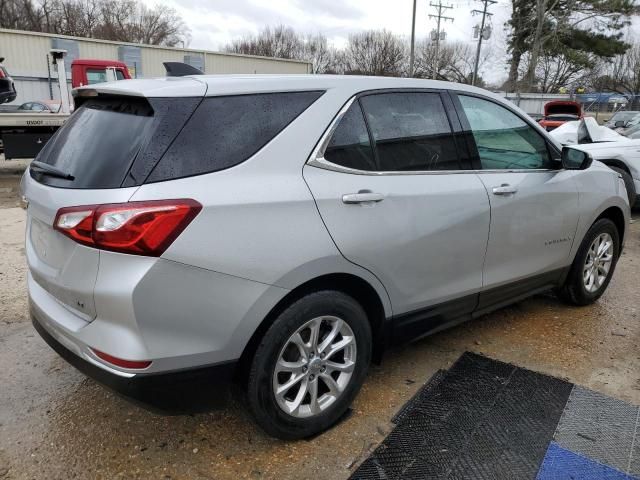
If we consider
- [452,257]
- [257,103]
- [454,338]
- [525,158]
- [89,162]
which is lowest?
[454,338]

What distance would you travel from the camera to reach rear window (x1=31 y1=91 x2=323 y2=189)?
2.06 meters

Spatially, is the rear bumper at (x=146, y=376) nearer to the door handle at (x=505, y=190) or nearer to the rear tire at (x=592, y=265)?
the door handle at (x=505, y=190)

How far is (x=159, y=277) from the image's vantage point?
6.43 feet

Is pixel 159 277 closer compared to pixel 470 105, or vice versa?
pixel 159 277

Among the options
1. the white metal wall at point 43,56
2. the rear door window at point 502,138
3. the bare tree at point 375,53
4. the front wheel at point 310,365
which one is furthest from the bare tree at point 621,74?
the front wheel at point 310,365

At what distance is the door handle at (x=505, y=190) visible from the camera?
3.21 m

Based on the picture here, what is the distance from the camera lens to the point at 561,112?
688 inches

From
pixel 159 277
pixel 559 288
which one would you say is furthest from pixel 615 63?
pixel 159 277

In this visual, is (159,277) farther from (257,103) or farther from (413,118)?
(413,118)

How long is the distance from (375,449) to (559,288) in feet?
7.83

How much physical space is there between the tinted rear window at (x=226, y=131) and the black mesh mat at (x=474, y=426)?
152cm

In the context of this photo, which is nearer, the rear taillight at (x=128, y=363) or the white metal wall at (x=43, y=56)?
the rear taillight at (x=128, y=363)

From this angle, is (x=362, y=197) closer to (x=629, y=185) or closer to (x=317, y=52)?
(x=629, y=185)

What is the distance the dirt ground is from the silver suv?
0.55 ft
